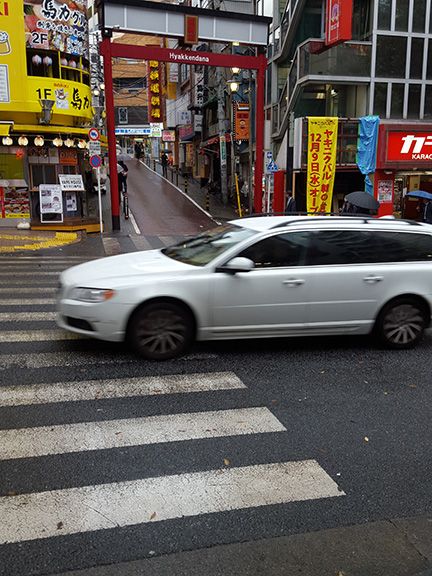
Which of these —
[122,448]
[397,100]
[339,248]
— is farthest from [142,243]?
[122,448]

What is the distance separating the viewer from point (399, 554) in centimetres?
312

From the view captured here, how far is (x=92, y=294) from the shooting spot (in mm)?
6004

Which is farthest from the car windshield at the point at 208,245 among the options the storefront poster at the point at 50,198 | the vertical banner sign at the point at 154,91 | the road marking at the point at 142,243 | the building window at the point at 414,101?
the vertical banner sign at the point at 154,91

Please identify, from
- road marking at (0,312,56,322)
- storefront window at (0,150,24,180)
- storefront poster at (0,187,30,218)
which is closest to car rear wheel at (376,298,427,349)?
road marking at (0,312,56,322)

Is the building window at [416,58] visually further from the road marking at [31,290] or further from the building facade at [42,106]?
the road marking at [31,290]

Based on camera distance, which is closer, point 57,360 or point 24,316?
point 57,360

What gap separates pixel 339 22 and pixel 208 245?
53.4 feet

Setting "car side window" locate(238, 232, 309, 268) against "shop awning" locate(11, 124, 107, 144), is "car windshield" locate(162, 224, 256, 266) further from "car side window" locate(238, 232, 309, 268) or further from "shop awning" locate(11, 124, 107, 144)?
"shop awning" locate(11, 124, 107, 144)

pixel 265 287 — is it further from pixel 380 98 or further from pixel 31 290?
pixel 380 98

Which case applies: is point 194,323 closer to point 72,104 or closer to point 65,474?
point 65,474

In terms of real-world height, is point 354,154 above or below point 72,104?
below

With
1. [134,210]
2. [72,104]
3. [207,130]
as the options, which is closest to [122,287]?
[72,104]

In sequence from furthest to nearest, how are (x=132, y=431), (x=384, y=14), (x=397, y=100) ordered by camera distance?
(x=397, y=100) < (x=384, y=14) < (x=132, y=431)

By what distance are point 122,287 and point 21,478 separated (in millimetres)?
2558
